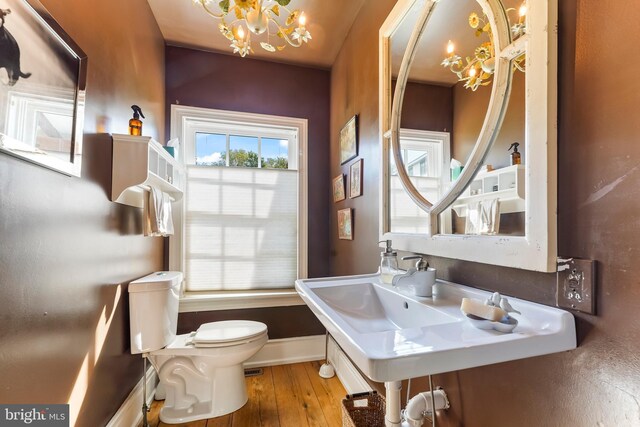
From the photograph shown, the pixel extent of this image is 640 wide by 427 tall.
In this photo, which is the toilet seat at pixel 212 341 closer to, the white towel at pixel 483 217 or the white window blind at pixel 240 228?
the white window blind at pixel 240 228

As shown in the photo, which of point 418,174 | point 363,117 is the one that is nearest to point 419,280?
point 418,174

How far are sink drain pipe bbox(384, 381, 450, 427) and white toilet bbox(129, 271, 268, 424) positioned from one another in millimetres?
1033

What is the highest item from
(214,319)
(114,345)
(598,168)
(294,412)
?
(598,168)

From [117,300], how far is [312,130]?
1900mm

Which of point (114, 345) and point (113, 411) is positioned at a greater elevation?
point (114, 345)

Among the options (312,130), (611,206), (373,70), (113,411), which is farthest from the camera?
(312,130)

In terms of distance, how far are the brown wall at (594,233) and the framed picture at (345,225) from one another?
117 cm

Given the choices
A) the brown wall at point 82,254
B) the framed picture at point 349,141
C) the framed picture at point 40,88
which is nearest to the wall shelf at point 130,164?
the brown wall at point 82,254

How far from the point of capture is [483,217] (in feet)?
2.81

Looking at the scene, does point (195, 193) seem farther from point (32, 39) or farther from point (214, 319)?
point (32, 39)

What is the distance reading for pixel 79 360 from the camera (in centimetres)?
111

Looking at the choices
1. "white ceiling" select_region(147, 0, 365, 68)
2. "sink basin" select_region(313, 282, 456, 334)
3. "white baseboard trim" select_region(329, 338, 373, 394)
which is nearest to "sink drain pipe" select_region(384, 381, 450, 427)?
"sink basin" select_region(313, 282, 456, 334)

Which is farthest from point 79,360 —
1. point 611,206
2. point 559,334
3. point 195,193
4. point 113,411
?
point 611,206

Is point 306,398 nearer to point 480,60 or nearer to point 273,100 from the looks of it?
point 480,60
